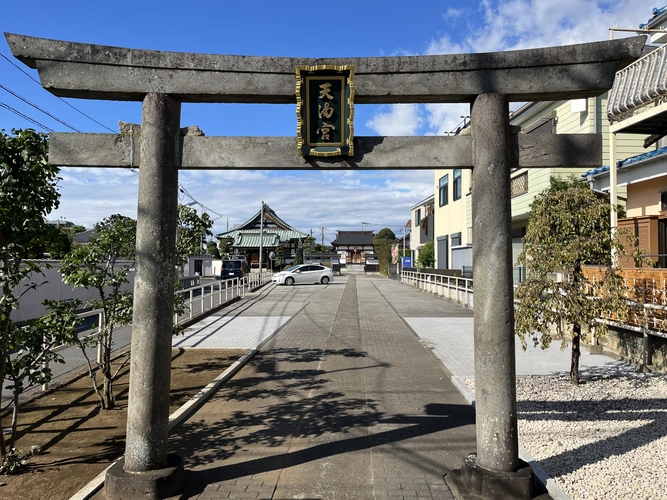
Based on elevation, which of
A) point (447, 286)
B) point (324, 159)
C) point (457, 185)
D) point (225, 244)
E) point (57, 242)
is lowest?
point (447, 286)

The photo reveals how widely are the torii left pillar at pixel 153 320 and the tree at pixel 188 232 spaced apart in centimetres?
463

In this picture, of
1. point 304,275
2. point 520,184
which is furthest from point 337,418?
point 304,275

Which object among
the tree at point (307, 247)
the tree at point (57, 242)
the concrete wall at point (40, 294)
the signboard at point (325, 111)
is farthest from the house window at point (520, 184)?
the tree at point (307, 247)

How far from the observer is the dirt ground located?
4195mm

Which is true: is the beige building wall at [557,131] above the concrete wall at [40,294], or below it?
above

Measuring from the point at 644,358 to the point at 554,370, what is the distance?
54.4 inches

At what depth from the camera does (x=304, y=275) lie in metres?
35.4

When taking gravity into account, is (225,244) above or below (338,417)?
above

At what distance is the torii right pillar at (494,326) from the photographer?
3.96m

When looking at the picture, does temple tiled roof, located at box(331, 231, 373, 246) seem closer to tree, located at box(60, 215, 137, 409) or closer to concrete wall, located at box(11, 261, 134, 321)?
concrete wall, located at box(11, 261, 134, 321)

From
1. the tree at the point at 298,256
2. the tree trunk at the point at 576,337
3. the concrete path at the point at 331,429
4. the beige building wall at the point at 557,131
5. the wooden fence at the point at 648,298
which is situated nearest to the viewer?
the concrete path at the point at 331,429

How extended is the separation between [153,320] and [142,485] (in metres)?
1.32

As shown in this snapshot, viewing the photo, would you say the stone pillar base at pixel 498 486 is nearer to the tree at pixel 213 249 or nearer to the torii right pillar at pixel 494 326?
the torii right pillar at pixel 494 326

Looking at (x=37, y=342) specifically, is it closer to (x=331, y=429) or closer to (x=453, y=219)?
(x=331, y=429)
